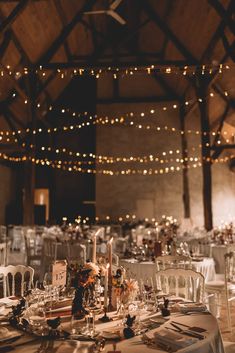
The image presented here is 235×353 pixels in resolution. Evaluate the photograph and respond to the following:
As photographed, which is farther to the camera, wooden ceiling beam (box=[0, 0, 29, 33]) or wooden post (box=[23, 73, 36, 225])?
wooden post (box=[23, 73, 36, 225])

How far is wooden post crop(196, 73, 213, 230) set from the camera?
34.6ft

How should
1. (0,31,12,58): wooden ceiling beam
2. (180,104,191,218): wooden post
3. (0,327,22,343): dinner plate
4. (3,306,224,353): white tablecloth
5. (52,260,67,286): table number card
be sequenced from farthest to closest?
(180,104,191,218): wooden post
(0,31,12,58): wooden ceiling beam
(52,260,67,286): table number card
(0,327,22,343): dinner plate
(3,306,224,353): white tablecloth

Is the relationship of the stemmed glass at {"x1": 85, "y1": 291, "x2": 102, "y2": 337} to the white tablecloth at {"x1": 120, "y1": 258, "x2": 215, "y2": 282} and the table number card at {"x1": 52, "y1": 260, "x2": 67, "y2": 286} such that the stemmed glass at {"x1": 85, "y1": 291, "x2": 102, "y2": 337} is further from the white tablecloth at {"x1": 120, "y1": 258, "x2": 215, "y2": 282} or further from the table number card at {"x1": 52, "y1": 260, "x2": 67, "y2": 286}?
the white tablecloth at {"x1": 120, "y1": 258, "x2": 215, "y2": 282}

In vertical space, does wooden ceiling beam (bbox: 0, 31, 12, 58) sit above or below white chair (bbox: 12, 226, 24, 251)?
above

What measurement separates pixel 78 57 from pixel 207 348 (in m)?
14.1

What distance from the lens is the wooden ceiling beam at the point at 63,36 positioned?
10398 mm

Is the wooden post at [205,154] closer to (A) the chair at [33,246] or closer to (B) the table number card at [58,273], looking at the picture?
(A) the chair at [33,246]

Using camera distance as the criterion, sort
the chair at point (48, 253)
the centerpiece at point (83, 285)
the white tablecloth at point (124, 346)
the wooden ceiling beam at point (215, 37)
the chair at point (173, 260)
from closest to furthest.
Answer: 1. the white tablecloth at point (124, 346)
2. the centerpiece at point (83, 285)
3. the chair at point (173, 260)
4. the chair at point (48, 253)
5. the wooden ceiling beam at point (215, 37)

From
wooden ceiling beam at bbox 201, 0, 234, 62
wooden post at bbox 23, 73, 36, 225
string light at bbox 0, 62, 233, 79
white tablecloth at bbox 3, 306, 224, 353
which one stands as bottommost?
white tablecloth at bbox 3, 306, 224, 353

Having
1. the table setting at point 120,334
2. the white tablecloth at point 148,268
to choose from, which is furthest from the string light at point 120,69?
the table setting at point 120,334

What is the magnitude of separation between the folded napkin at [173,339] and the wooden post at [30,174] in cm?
917

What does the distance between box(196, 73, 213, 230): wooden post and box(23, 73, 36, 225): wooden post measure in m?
5.03

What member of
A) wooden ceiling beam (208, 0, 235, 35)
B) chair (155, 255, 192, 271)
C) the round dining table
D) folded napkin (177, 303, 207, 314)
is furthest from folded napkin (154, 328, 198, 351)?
wooden ceiling beam (208, 0, 235, 35)

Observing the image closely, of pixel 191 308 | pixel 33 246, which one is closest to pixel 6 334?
pixel 191 308
